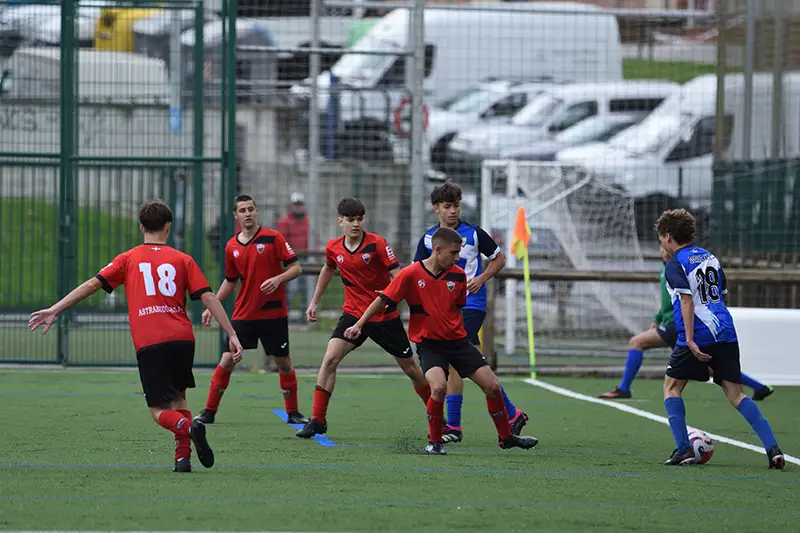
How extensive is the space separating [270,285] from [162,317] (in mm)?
2587

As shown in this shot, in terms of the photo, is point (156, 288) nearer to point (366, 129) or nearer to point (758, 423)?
point (758, 423)

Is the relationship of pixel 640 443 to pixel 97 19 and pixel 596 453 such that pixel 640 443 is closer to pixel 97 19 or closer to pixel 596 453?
pixel 596 453

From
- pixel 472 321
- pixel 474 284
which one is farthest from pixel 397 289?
pixel 472 321

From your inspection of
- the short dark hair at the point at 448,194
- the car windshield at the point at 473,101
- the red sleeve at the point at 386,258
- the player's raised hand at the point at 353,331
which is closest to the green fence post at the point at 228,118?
the red sleeve at the point at 386,258

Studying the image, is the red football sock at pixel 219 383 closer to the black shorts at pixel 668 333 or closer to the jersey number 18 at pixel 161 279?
the jersey number 18 at pixel 161 279

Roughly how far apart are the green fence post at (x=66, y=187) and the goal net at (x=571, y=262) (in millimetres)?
5133

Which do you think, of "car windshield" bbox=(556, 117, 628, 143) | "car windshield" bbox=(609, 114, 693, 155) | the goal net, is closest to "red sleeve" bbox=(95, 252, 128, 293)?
the goal net

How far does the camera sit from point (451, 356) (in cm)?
999

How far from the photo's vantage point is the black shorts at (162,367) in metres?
8.52

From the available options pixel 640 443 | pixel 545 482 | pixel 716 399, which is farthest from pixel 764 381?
pixel 545 482

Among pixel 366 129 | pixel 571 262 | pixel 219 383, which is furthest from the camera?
pixel 366 129

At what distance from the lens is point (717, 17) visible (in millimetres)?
20875

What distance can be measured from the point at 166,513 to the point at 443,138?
19.1 metres

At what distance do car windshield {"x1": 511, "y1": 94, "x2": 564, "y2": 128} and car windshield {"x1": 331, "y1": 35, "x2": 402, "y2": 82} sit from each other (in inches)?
107
